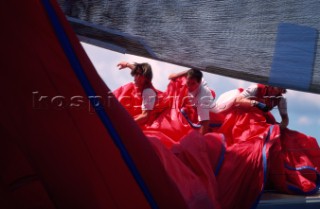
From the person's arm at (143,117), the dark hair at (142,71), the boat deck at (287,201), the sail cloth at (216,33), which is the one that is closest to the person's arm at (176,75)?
the dark hair at (142,71)

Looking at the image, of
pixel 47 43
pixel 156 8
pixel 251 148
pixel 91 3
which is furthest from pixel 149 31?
pixel 251 148

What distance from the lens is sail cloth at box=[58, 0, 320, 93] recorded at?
118 centimetres

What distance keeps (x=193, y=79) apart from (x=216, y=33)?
3.29 feet

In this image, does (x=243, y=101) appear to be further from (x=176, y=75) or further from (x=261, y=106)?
(x=176, y=75)

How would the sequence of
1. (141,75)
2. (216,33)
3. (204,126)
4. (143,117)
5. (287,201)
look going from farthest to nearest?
(141,75) < (143,117) < (204,126) < (287,201) < (216,33)

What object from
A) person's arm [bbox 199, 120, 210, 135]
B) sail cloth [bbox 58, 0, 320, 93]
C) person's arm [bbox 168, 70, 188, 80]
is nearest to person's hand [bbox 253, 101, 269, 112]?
person's arm [bbox 199, 120, 210, 135]

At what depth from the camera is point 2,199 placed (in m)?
1.24

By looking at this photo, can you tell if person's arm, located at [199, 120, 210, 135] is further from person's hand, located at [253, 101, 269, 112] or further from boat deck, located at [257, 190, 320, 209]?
boat deck, located at [257, 190, 320, 209]

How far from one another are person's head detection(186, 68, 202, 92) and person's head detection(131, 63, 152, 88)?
24 cm

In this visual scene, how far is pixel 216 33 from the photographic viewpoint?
1.23 m

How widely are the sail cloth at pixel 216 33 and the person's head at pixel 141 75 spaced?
1130mm

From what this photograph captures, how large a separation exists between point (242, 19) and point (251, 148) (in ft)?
2.45

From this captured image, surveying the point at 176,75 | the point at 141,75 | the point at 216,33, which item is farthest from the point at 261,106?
the point at 216,33

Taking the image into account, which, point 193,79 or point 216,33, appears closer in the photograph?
point 216,33
